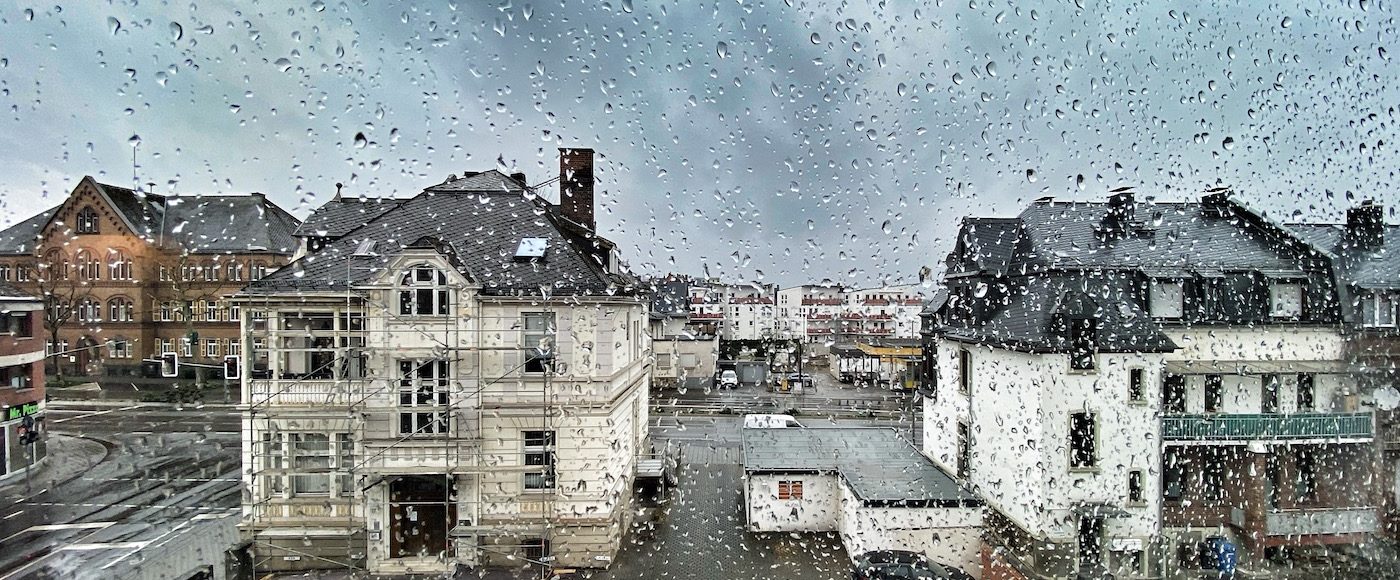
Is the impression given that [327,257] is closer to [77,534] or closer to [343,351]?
[343,351]

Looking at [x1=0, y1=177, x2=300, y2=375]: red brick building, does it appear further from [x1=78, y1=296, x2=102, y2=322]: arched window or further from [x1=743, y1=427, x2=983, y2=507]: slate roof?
[x1=743, y1=427, x2=983, y2=507]: slate roof

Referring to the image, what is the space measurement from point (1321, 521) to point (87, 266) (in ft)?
34.2

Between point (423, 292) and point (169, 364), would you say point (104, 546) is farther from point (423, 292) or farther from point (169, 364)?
point (423, 292)

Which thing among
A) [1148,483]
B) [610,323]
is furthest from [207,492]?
[1148,483]

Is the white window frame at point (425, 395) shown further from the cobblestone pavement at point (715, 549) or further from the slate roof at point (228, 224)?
the cobblestone pavement at point (715, 549)

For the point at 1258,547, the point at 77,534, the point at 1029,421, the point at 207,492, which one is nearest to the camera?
the point at 1258,547

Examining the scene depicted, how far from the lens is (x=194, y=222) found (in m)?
4.98

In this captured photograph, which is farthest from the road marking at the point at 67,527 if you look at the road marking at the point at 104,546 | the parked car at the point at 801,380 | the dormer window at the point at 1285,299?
the parked car at the point at 801,380

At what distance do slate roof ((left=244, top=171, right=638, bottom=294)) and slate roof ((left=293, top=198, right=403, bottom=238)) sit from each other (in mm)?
278

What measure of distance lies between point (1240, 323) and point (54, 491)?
1266 cm

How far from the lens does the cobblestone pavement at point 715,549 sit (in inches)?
223

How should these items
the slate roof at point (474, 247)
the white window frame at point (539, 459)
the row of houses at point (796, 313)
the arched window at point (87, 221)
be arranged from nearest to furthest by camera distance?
the arched window at point (87, 221)
the slate roof at point (474, 247)
the white window frame at point (539, 459)
the row of houses at point (796, 313)

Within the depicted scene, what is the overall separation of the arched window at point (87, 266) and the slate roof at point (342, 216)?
1.46 meters

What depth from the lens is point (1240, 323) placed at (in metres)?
5.74
